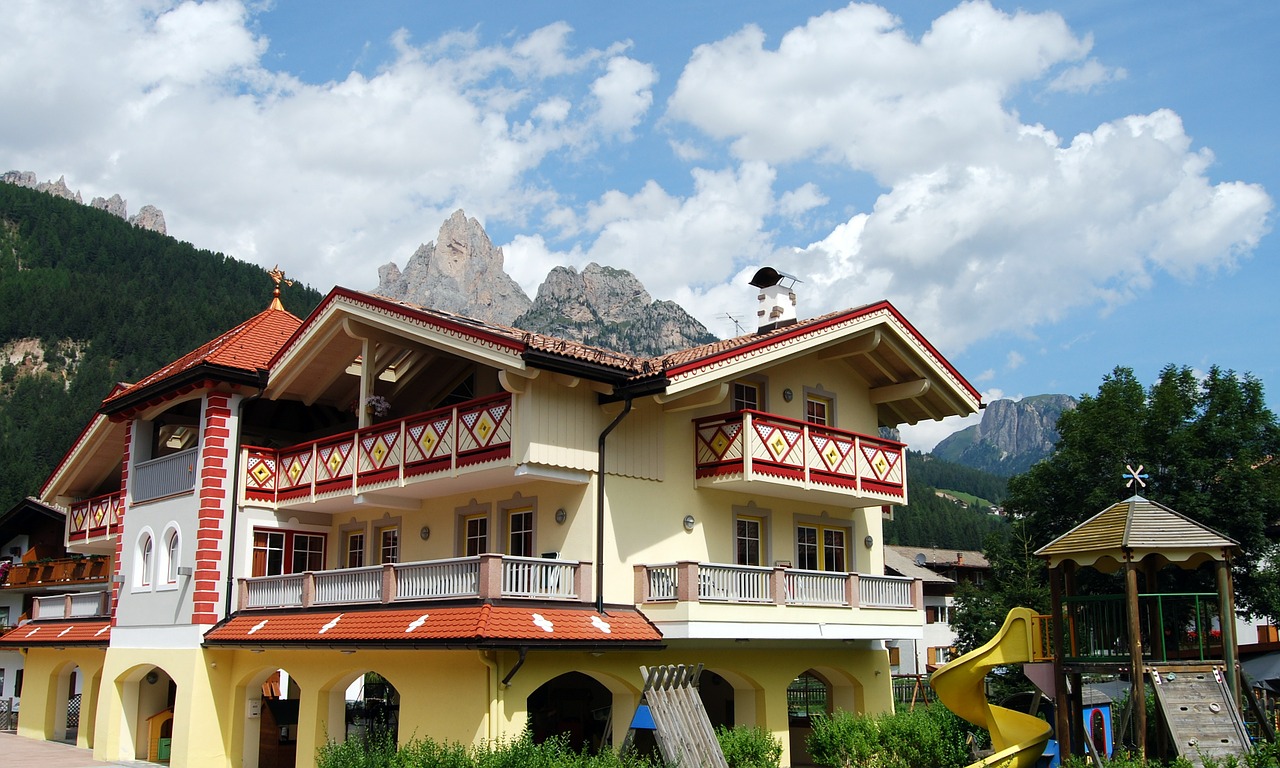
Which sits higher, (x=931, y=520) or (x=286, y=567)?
(x=931, y=520)

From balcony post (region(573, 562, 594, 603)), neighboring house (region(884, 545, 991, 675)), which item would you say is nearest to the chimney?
balcony post (region(573, 562, 594, 603))

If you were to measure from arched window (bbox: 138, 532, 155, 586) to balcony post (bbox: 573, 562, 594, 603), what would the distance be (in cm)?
1267

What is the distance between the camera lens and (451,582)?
19.6m

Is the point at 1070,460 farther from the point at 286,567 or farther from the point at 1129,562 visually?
the point at 286,567

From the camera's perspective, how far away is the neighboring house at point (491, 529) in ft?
65.9

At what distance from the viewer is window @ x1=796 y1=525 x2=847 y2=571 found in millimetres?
25375

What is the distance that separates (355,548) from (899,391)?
13.3 metres

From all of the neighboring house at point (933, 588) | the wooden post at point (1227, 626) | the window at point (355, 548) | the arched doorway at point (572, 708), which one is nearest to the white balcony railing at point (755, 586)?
the arched doorway at point (572, 708)

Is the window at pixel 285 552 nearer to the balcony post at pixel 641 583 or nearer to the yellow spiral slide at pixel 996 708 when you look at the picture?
the balcony post at pixel 641 583

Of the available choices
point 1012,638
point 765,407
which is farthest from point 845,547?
point 1012,638

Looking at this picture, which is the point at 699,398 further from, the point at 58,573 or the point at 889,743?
the point at 58,573

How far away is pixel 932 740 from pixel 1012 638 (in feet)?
10.1

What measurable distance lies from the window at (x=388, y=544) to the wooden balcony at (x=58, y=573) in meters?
13.7

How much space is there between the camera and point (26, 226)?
146125mm
